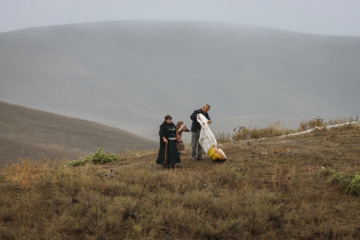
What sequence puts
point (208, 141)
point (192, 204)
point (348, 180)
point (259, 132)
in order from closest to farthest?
point (192, 204), point (348, 180), point (208, 141), point (259, 132)

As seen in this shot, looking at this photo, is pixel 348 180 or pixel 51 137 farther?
pixel 51 137

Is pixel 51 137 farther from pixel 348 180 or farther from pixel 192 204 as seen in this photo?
pixel 348 180

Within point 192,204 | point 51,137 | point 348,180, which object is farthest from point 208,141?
point 51,137

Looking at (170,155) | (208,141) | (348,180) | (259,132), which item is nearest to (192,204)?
(348,180)

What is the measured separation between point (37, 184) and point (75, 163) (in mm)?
6183

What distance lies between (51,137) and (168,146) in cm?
1760

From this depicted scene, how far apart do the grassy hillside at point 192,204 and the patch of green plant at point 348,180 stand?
19 millimetres

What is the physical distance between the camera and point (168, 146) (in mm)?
10625

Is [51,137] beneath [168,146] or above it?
above

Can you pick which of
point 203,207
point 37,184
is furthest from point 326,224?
point 37,184

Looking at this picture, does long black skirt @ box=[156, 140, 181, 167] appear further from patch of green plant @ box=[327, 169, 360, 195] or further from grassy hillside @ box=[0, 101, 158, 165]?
grassy hillside @ box=[0, 101, 158, 165]

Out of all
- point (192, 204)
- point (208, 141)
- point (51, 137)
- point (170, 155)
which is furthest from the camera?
point (51, 137)

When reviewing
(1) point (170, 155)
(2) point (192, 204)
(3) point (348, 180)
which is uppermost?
(1) point (170, 155)

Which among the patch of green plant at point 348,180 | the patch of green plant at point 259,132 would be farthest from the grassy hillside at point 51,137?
the patch of green plant at point 348,180
